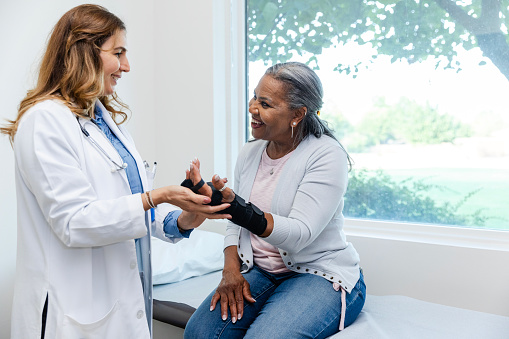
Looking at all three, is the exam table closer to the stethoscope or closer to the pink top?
the pink top

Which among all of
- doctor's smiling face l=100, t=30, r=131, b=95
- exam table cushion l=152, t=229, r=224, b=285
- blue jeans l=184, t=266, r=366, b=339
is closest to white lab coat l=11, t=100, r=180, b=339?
doctor's smiling face l=100, t=30, r=131, b=95

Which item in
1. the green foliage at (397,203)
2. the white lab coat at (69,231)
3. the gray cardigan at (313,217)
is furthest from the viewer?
the green foliage at (397,203)

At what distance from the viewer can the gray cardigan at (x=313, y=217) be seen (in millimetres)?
1686

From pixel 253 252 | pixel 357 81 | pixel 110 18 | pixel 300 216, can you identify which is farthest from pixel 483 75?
pixel 110 18

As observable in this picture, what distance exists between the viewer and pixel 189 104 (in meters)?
2.86

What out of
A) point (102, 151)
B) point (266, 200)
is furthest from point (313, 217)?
point (102, 151)

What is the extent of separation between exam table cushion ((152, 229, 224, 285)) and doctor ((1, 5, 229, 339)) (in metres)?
0.71

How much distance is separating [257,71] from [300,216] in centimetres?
138

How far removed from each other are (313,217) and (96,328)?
2.52ft

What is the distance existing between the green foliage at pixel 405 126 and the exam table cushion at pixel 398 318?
29.7 inches

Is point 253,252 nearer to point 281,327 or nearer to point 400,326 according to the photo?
point 281,327

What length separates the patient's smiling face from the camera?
6.15 ft

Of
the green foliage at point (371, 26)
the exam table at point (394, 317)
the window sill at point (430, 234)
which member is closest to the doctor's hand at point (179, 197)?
the exam table at point (394, 317)

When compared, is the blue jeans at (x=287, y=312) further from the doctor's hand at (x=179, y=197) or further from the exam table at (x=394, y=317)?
the doctor's hand at (x=179, y=197)
